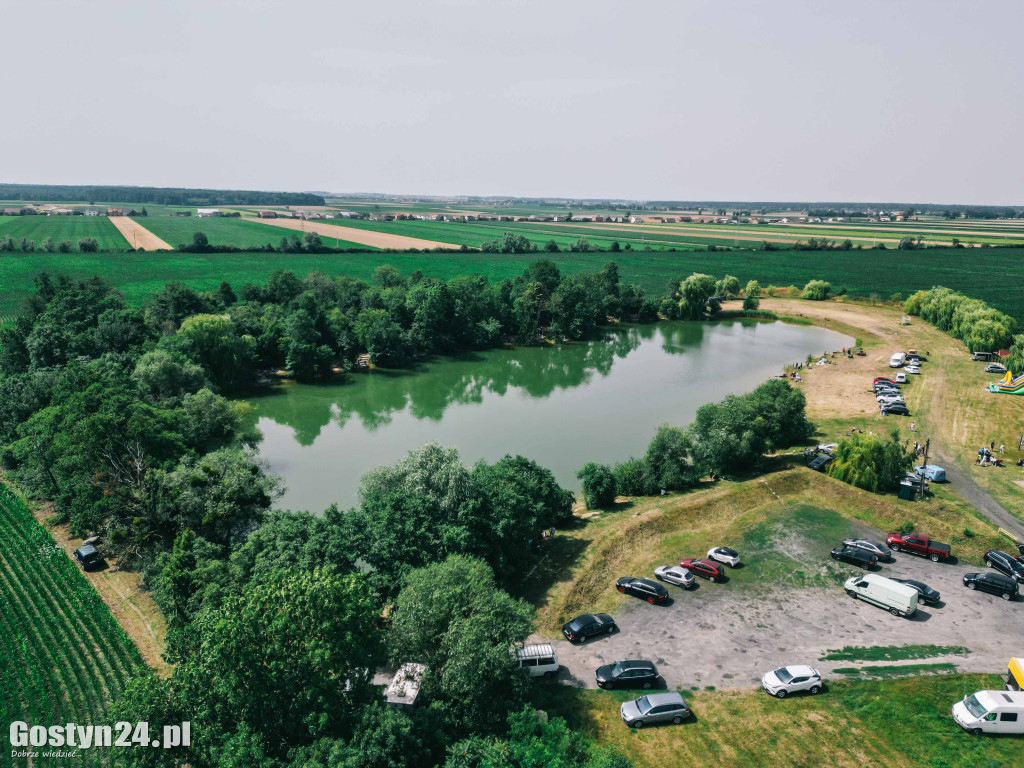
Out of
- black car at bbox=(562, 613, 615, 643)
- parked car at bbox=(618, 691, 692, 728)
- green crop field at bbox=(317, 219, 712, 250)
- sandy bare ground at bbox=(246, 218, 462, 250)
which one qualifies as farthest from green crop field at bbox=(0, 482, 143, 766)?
green crop field at bbox=(317, 219, 712, 250)

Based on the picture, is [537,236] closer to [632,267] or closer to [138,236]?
[632,267]

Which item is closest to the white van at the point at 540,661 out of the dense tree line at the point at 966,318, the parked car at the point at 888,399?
the parked car at the point at 888,399

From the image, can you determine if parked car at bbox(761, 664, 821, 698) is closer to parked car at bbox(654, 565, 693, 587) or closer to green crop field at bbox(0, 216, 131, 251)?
parked car at bbox(654, 565, 693, 587)

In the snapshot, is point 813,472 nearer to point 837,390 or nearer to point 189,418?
point 837,390

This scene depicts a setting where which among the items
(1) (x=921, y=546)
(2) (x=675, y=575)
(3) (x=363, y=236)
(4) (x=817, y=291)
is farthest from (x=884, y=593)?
(3) (x=363, y=236)

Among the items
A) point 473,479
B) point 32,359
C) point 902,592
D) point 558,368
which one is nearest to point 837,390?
point 558,368

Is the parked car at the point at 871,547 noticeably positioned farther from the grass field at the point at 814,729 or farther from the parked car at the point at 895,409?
the parked car at the point at 895,409
